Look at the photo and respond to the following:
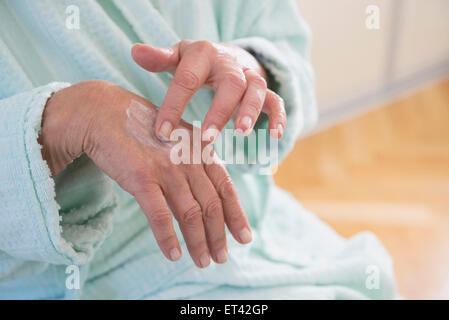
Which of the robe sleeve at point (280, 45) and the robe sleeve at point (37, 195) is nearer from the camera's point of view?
the robe sleeve at point (37, 195)

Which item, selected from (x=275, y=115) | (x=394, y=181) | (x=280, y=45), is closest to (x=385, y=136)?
(x=394, y=181)

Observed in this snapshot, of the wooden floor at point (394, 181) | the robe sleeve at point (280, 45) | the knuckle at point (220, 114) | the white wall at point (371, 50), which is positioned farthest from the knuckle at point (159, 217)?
the white wall at point (371, 50)

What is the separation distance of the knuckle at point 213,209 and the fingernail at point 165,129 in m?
0.08

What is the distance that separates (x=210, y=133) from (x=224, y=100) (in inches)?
1.5

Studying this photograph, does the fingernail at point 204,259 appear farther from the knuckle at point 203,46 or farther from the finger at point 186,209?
the knuckle at point 203,46

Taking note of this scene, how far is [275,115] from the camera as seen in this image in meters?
0.52

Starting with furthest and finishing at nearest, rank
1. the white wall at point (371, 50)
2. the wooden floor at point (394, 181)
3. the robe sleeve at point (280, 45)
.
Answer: the white wall at point (371, 50), the wooden floor at point (394, 181), the robe sleeve at point (280, 45)

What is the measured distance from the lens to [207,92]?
2.07 ft

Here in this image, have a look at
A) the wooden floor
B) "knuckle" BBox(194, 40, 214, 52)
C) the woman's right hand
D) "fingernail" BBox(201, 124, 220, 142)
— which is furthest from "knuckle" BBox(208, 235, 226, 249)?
the wooden floor

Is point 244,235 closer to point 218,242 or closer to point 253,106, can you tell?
point 218,242

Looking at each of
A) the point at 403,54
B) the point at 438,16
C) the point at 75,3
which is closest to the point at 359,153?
the point at 403,54

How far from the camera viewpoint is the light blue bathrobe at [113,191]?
51cm
